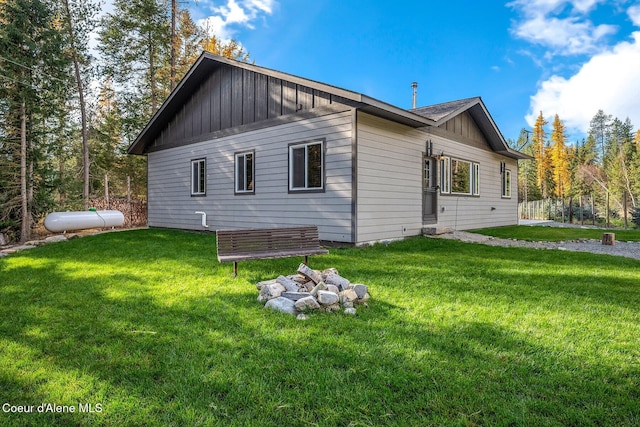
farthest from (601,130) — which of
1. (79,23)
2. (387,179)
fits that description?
(79,23)

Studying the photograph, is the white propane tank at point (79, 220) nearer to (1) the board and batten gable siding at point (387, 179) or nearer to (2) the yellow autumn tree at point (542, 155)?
(1) the board and batten gable siding at point (387, 179)

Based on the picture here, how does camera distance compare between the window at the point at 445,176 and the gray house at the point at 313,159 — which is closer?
the gray house at the point at 313,159

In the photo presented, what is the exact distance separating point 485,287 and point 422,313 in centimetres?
150

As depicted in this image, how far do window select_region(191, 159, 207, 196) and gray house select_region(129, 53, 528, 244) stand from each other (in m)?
0.04

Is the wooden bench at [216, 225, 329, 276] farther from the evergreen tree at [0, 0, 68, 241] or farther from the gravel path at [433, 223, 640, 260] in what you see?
the evergreen tree at [0, 0, 68, 241]

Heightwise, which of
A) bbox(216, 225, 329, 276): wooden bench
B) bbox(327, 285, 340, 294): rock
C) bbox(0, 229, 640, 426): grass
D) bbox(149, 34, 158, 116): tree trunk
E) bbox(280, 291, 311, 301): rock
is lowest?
bbox(0, 229, 640, 426): grass

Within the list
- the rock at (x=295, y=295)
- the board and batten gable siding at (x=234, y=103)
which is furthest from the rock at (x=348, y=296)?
the board and batten gable siding at (x=234, y=103)

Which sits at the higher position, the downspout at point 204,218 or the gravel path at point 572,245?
the downspout at point 204,218

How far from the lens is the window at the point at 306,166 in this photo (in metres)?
8.11

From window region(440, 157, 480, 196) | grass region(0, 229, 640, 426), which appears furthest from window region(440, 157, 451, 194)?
grass region(0, 229, 640, 426)

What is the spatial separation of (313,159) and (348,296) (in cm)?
503

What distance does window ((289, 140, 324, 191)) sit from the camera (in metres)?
8.11

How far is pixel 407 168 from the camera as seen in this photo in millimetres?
9031

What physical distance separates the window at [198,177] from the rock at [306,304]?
8424 millimetres
